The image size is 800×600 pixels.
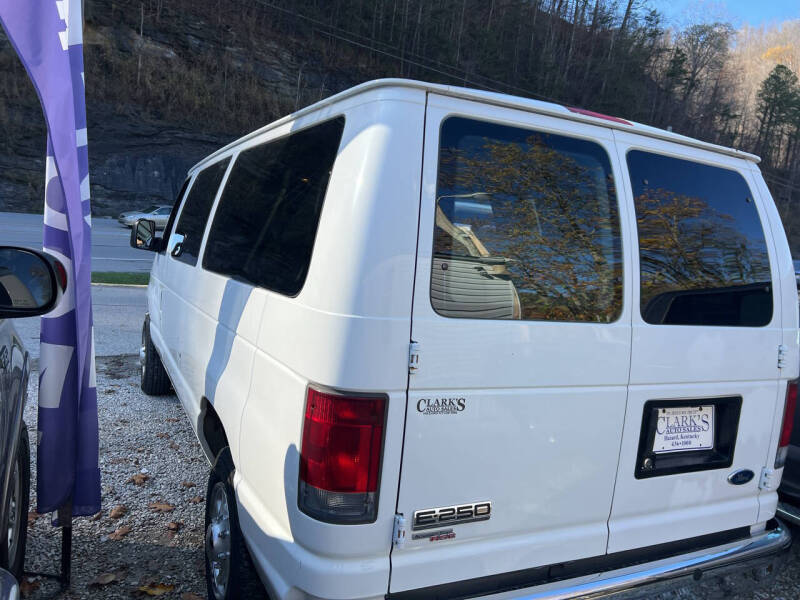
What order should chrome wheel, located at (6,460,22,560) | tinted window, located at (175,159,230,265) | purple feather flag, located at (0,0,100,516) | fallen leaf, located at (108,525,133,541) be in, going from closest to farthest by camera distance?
1. purple feather flag, located at (0,0,100,516)
2. chrome wheel, located at (6,460,22,560)
3. fallen leaf, located at (108,525,133,541)
4. tinted window, located at (175,159,230,265)

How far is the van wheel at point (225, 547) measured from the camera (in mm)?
2410

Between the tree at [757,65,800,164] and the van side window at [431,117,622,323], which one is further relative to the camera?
the tree at [757,65,800,164]

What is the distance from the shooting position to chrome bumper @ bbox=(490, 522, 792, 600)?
85.4 inches

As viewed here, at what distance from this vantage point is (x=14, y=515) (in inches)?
106

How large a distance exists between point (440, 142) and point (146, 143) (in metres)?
38.5

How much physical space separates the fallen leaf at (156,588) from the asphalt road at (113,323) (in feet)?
16.0

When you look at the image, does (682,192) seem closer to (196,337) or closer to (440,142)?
(440,142)

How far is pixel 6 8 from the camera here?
2338mm

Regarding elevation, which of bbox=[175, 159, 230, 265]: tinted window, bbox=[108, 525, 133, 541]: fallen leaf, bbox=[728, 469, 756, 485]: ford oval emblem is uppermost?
bbox=[175, 159, 230, 265]: tinted window

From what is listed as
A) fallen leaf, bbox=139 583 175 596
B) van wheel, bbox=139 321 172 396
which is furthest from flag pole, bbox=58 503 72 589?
van wheel, bbox=139 321 172 396

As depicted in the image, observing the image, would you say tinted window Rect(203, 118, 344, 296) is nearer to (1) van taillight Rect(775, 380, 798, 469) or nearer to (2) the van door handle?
A: (2) the van door handle

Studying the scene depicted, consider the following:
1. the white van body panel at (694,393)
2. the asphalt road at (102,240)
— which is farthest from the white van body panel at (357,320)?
the asphalt road at (102,240)

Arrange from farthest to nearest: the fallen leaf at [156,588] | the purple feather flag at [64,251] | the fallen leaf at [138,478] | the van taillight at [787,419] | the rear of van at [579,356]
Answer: the fallen leaf at [138,478] < the fallen leaf at [156,588] < the van taillight at [787,419] < the purple feather flag at [64,251] < the rear of van at [579,356]

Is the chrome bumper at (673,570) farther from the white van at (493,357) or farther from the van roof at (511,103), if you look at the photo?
the van roof at (511,103)
